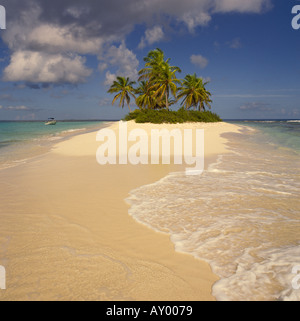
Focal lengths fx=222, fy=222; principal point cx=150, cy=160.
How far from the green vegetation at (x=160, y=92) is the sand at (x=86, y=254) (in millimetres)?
24915

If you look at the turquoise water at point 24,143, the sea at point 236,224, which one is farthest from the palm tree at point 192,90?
the sea at point 236,224

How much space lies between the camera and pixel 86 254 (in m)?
2.73

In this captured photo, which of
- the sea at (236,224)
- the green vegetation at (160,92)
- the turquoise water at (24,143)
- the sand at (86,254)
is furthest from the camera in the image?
the green vegetation at (160,92)

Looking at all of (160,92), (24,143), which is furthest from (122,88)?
(24,143)

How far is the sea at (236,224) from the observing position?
2270mm

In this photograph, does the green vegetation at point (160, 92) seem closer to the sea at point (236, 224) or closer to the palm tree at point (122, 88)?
the palm tree at point (122, 88)

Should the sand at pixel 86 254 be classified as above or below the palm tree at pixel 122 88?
below

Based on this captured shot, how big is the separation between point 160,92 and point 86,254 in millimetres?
34304

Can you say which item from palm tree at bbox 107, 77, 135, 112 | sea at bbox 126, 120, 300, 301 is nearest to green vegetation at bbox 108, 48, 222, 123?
palm tree at bbox 107, 77, 135, 112

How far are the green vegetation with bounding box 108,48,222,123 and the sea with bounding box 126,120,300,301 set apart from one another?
77.8ft

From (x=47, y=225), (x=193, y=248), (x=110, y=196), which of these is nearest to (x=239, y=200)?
(x=193, y=248)

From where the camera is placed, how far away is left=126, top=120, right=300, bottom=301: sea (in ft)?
7.45
